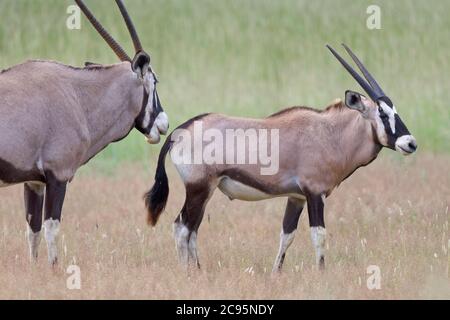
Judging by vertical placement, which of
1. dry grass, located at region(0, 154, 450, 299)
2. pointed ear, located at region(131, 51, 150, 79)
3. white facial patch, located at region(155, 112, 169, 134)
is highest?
pointed ear, located at region(131, 51, 150, 79)

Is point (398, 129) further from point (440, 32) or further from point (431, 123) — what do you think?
point (440, 32)

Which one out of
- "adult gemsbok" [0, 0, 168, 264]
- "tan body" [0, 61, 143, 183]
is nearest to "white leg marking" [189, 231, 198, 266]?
"adult gemsbok" [0, 0, 168, 264]

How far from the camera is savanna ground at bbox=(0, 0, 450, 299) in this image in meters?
8.92

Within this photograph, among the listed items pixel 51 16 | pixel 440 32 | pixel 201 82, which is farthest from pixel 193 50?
pixel 440 32

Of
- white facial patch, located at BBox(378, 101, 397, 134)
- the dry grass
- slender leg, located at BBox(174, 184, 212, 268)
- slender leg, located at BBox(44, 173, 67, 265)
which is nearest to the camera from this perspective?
the dry grass

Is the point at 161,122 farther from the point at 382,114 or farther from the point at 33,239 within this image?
the point at 382,114

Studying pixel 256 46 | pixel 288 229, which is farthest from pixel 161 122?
pixel 256 46

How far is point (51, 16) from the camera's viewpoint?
22.6 meters

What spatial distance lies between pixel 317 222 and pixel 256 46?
40.8 ft

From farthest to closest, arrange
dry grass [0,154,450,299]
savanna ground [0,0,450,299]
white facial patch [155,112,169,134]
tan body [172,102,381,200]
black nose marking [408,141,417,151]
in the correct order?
white facial patch [155,112,169,134] → black nose marking [408,141,417,151] → tan body [172,102,381,200] → savanna ground [0,0,450,299] → dry grass [0,154,450,299]

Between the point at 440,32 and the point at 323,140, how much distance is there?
484 inches

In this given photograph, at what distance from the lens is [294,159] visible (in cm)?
962

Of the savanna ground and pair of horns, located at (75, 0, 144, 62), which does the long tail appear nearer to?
the savanna ground

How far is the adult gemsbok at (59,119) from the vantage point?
8.95 meters
